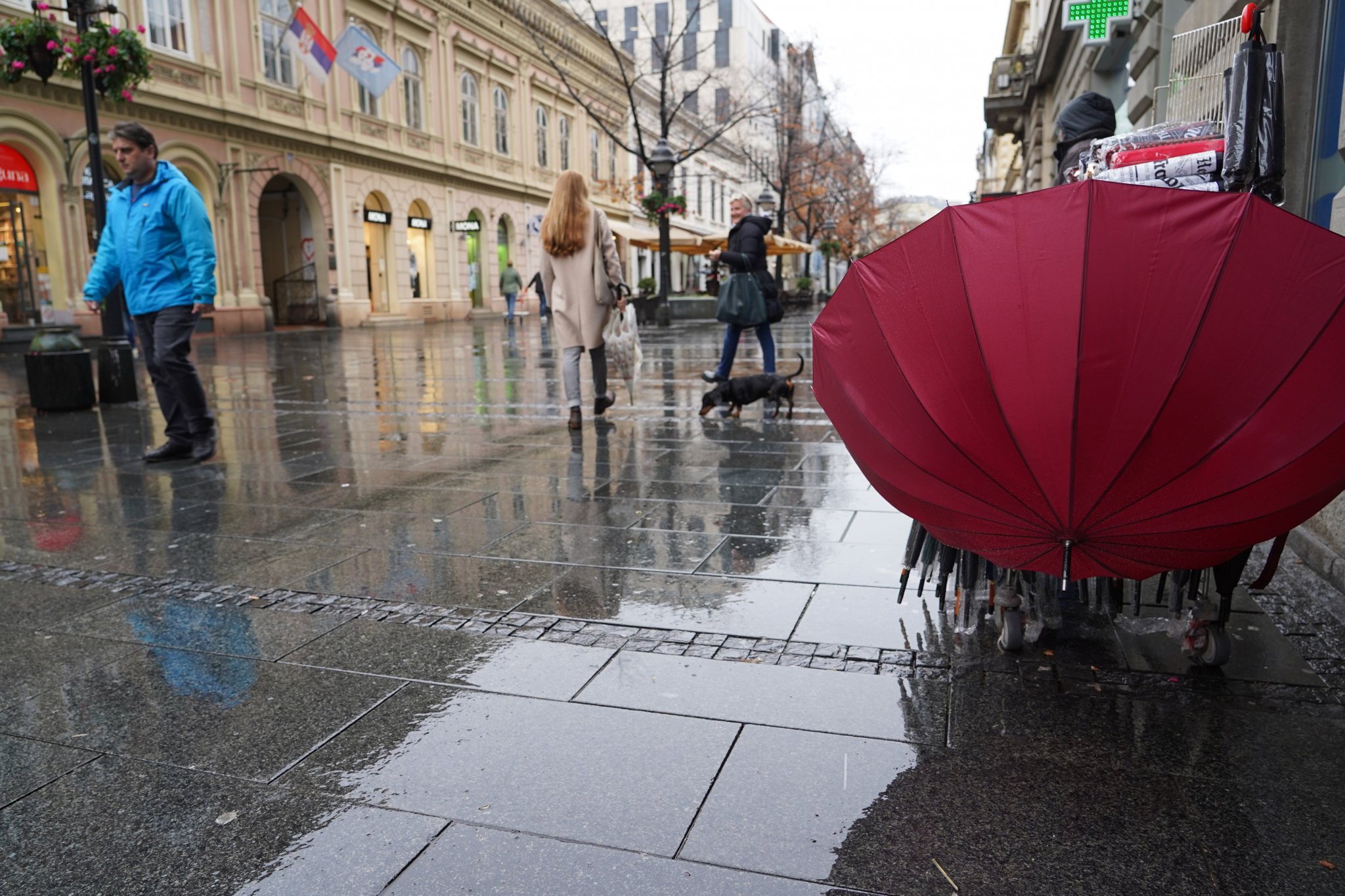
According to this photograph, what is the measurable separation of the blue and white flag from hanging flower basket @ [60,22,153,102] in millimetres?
14486

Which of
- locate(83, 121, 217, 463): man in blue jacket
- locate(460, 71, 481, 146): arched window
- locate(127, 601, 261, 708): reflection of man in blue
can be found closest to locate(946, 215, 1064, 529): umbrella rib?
locate(127, 601, 261, 708): reflection of man in blue

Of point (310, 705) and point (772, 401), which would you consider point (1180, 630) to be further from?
point (772, 401)

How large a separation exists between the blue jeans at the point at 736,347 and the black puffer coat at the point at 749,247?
0.42 meters

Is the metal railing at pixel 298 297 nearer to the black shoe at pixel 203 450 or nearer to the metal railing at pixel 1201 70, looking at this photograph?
the black shoe at pixel 203 450

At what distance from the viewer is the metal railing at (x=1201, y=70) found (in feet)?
12.5

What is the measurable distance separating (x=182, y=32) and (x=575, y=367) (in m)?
21.2

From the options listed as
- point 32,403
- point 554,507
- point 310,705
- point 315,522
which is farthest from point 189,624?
point 32,403

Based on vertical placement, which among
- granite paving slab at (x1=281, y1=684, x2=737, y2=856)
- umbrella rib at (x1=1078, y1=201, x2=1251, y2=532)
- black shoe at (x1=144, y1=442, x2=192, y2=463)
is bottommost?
granite paving slab at (x1=281, y1=684, x2=737, y2=856)

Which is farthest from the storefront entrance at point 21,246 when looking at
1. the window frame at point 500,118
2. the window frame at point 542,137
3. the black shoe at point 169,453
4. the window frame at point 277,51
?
the window frame at point 542,137

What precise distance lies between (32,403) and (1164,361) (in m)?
10.2

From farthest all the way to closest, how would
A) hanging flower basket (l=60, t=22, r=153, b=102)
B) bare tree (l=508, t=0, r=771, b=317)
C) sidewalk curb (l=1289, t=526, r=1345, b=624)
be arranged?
bare tree (l=508, t=0, r=771, b=317), hanging flower basket (l=60, t=22, r=153, b=102), sidewalk curb (l=1289, t=526, r=1345, b=624)

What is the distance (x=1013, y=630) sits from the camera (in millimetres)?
3102

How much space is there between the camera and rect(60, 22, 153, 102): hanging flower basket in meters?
10.2

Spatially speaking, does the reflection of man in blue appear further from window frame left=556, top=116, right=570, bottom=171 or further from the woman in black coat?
window frame left=556, top=116, right=570, bottom=171
